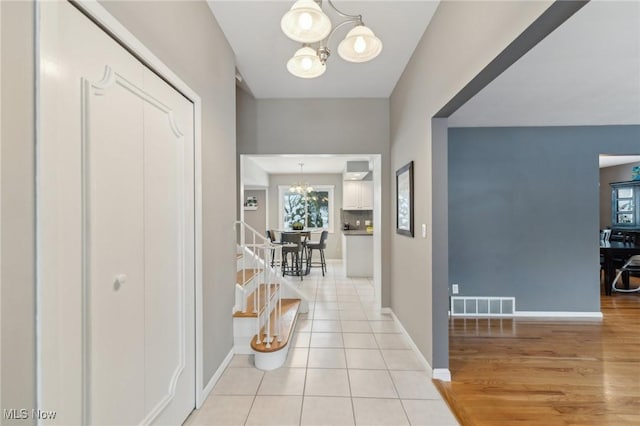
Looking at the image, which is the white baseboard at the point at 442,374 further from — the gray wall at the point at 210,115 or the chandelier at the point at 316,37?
the chandelier at the point at 316,37

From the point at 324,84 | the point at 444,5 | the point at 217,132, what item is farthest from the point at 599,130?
the point at 217,132

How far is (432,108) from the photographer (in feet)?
7.30

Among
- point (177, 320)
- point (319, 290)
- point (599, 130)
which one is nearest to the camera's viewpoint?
point (177, 320)

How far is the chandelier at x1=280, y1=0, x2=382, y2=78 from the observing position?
1.39 metres

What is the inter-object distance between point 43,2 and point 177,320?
1.55 metres

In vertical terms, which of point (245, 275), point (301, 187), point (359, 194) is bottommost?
point (245, 275)

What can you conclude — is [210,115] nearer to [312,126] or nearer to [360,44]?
[360,44]

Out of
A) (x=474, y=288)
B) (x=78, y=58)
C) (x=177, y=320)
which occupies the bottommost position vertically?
(x=474, y=288)

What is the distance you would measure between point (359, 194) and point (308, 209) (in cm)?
173

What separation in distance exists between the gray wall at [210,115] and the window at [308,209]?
220 inches

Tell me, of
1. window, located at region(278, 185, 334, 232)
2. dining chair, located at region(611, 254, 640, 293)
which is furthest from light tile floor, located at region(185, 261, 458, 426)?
window, located at region(278, 185, 334, 232)

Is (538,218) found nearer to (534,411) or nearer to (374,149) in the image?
(374,149)

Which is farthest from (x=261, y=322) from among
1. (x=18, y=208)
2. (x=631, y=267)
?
(x=631, y=267)

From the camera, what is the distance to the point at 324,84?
3.26 metres
